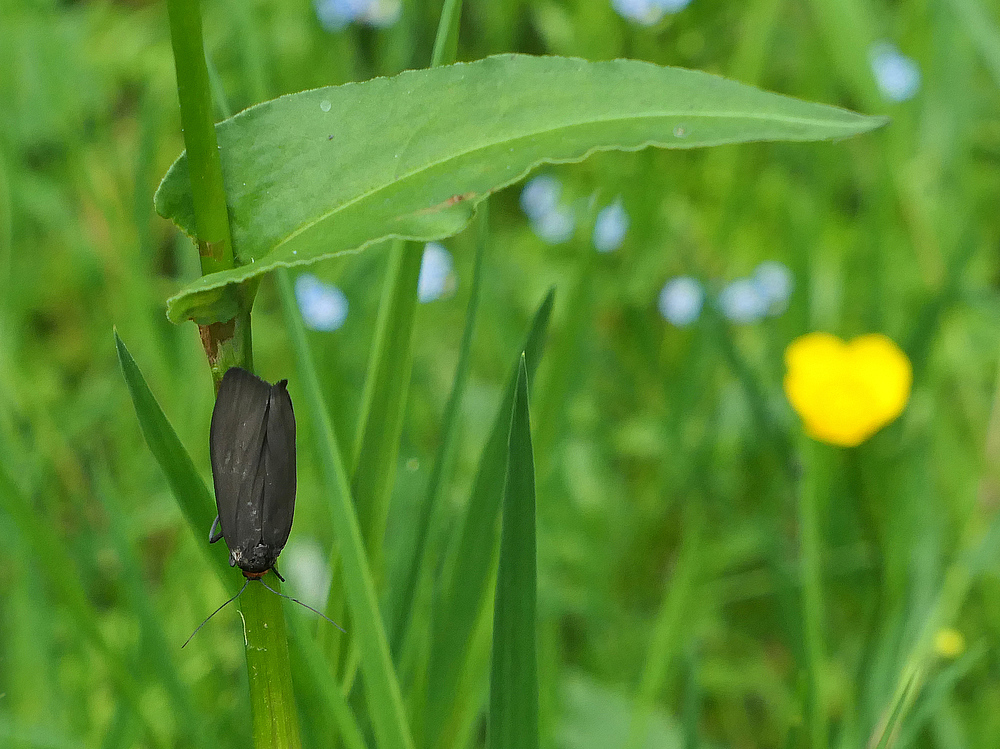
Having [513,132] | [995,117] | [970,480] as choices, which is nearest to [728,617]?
[970,480]

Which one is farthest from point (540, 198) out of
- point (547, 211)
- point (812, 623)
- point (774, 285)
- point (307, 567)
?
point (812, 623)

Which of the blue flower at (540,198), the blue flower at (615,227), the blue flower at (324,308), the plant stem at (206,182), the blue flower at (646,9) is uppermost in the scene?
the blue flower at (646,9)

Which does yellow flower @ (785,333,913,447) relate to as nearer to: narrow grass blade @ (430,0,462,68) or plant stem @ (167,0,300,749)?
narrow grass blade @ (430,0,462,68)

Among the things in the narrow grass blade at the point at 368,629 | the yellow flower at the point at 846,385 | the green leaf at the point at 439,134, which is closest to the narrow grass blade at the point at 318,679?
the narrow grass blade at the point at 368,629

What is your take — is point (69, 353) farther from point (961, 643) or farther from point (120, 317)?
point (961, 643)

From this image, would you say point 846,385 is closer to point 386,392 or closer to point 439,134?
point 386,392

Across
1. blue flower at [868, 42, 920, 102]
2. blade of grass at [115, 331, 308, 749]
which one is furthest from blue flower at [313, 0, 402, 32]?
blade of grass at [115, 331, 308, 749]

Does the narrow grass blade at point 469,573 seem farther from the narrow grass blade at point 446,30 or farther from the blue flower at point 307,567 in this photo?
the blue flower at point 307,567
